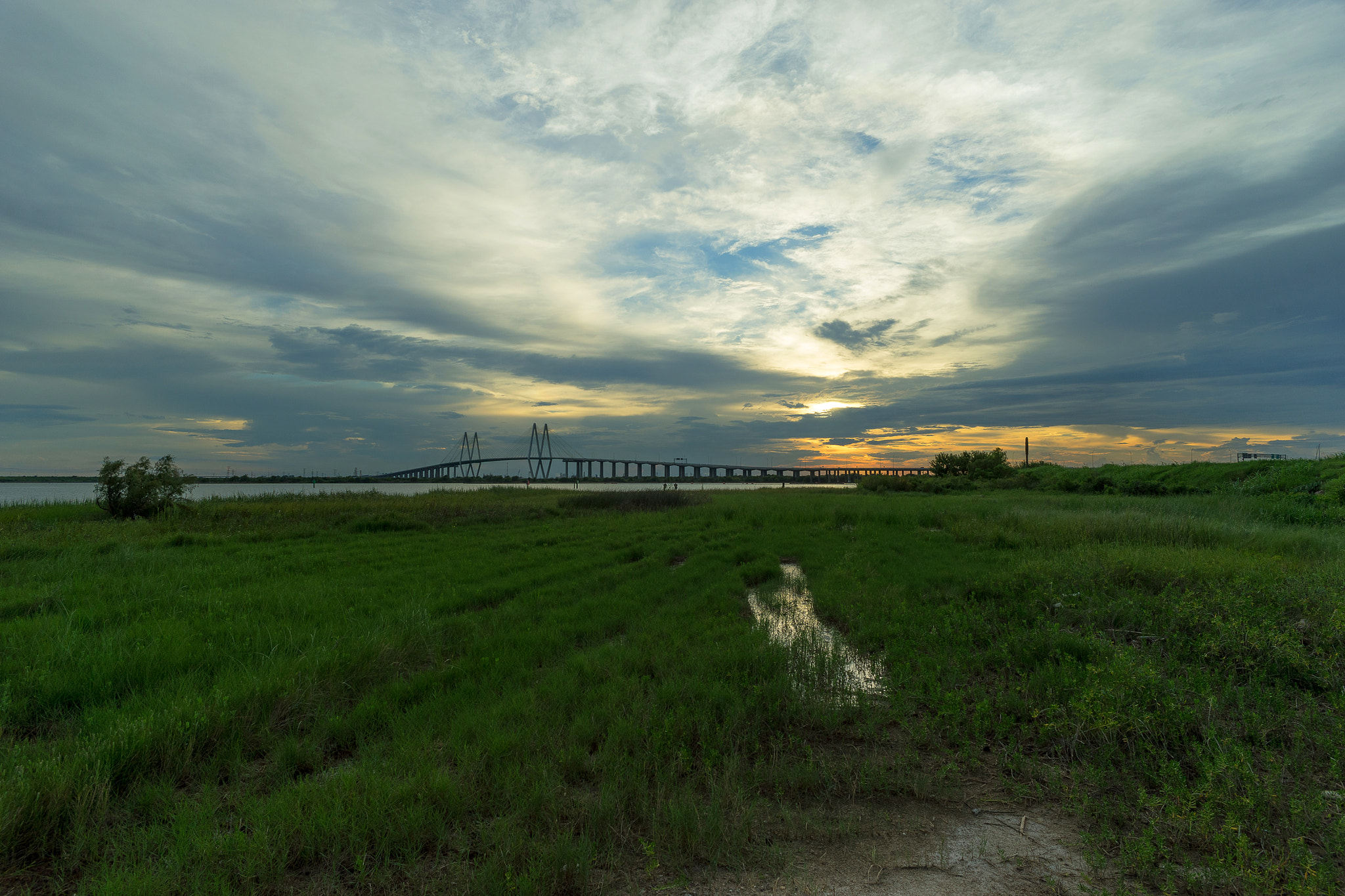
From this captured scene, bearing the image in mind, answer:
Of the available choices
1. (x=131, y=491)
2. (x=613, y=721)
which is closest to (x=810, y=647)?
A: (x=613, y=721)

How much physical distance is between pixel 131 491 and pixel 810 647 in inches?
1275

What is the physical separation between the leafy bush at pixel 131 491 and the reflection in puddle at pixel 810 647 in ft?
97.5

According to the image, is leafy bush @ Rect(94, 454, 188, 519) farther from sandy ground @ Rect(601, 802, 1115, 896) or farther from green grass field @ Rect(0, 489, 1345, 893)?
sandy ground @ Rect(601, 802, 1115, 896)

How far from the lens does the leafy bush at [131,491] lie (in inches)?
1005

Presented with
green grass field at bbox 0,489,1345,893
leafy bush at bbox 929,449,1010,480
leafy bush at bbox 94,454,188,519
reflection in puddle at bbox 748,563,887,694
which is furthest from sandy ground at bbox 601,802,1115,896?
leafy bush at bbox 929,449,1010,480

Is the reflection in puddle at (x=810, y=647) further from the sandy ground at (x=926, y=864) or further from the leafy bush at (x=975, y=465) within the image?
the leafy bush at (x=975, y=465)

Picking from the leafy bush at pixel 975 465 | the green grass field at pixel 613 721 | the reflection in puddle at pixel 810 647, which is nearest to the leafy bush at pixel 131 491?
the green grass field at pixel 613 721

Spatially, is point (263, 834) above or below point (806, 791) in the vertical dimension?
above

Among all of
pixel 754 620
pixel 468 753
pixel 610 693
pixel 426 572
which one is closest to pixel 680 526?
pixel 426 572

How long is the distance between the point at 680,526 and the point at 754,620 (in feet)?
46.9

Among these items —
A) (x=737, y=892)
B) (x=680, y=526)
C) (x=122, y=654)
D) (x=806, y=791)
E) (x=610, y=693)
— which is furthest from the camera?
(x=680, y=526)

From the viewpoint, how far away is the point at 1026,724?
18.3 feet

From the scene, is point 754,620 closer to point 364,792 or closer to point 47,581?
point 364,792

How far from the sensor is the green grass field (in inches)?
143
